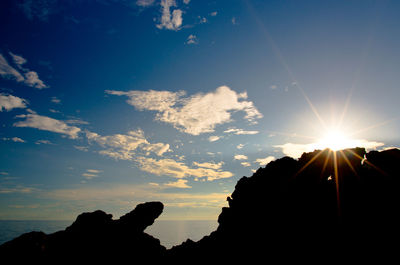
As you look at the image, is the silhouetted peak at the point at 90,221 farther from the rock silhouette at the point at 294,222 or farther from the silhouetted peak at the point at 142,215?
the silhouetted peak at the point at 142,215

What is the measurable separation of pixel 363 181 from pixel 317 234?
10593 mm

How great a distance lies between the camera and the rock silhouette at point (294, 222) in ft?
85.0

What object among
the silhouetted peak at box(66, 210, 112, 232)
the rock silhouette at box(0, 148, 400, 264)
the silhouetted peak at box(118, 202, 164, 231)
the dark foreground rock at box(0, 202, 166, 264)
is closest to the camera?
the dark foreground rock at box(0, 202, 166, 264)

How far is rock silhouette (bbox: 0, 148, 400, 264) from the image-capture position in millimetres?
25922

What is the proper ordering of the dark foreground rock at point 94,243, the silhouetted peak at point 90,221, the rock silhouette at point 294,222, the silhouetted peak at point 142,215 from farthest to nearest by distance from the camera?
the silhouetted peak at point 142,215, the silhouetted peak at point 90,221, the rock silhouette at point 294,222, the dark foreground rock at point 94,243

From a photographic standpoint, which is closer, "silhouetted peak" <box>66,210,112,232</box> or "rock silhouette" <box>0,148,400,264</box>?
"rock silhouette" <box>0,148,400,264</box>

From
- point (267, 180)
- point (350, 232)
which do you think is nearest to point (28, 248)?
point (267, 180)

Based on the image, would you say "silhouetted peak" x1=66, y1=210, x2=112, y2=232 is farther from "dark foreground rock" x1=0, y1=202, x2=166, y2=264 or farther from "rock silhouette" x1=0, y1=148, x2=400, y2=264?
"rock silhouette" x1=0, y1=148, x2=400, y2=264

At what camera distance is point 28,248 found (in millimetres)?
20297

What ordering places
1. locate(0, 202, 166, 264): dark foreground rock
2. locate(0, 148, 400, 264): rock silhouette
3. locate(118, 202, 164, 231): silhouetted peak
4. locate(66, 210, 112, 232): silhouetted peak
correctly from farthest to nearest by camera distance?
locate(118, 202, 164, 231): silhouetted peak
locate(66, 210, 112, 232): silhouetted peak
locate(0, 148, 400, 264): rock silhouette
locate(0, 202, 166, 264): dark foreground rock

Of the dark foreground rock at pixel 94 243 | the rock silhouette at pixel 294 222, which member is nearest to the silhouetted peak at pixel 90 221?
the dark foreground rock at pixel 94 243

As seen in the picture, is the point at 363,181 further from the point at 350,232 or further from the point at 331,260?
the point at 331,260

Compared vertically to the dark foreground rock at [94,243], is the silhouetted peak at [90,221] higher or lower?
higher

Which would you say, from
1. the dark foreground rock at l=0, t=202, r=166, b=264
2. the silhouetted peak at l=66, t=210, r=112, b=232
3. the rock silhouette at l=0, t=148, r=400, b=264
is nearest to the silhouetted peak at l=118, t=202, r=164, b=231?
the dark foreground rock at l=0, t=202, r=166, b=264
